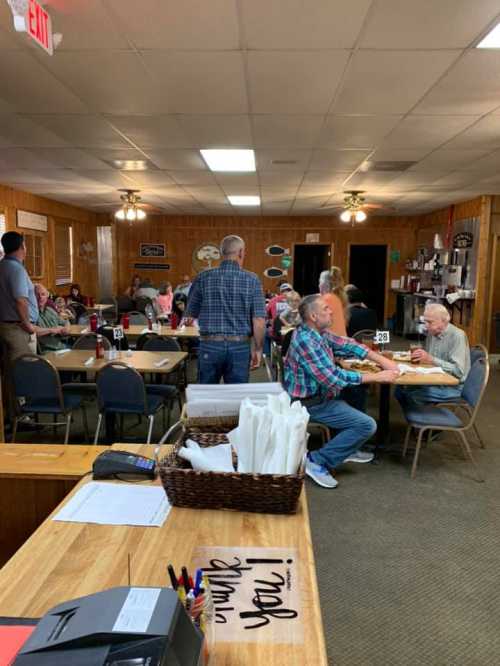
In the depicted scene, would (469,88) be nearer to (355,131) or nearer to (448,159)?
(355,131)

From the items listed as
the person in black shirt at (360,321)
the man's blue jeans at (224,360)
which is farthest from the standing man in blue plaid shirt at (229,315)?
the person in black shirt at (360,321)

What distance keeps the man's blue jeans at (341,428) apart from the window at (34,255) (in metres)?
6.91

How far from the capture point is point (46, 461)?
6.29 feet

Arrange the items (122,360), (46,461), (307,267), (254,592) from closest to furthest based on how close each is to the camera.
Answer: (254,592) → (46,461) → (122,360) → (307,267)

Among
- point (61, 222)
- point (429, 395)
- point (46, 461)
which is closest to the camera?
point (46, 461)

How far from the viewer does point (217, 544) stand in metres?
1.29

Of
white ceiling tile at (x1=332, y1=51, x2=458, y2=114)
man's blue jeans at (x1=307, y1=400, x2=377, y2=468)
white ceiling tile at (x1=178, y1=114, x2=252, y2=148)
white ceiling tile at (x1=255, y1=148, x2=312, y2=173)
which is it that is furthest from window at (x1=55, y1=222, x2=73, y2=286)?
man's blue jeans at (x1=307, y1=400, x2=377, y2=468)

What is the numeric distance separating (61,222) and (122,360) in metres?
6.76

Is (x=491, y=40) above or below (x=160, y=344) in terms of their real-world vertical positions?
above

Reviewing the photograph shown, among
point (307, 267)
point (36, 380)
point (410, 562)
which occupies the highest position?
point (307, 267)

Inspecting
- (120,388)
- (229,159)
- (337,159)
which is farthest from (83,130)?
(337,159)

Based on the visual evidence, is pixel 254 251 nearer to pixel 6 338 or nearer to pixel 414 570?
pixel 6 338

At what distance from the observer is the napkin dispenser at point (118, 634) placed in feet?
2.28

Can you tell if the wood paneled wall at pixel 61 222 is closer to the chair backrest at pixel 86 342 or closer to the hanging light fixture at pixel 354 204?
the chair backrest at pixel 86 342
